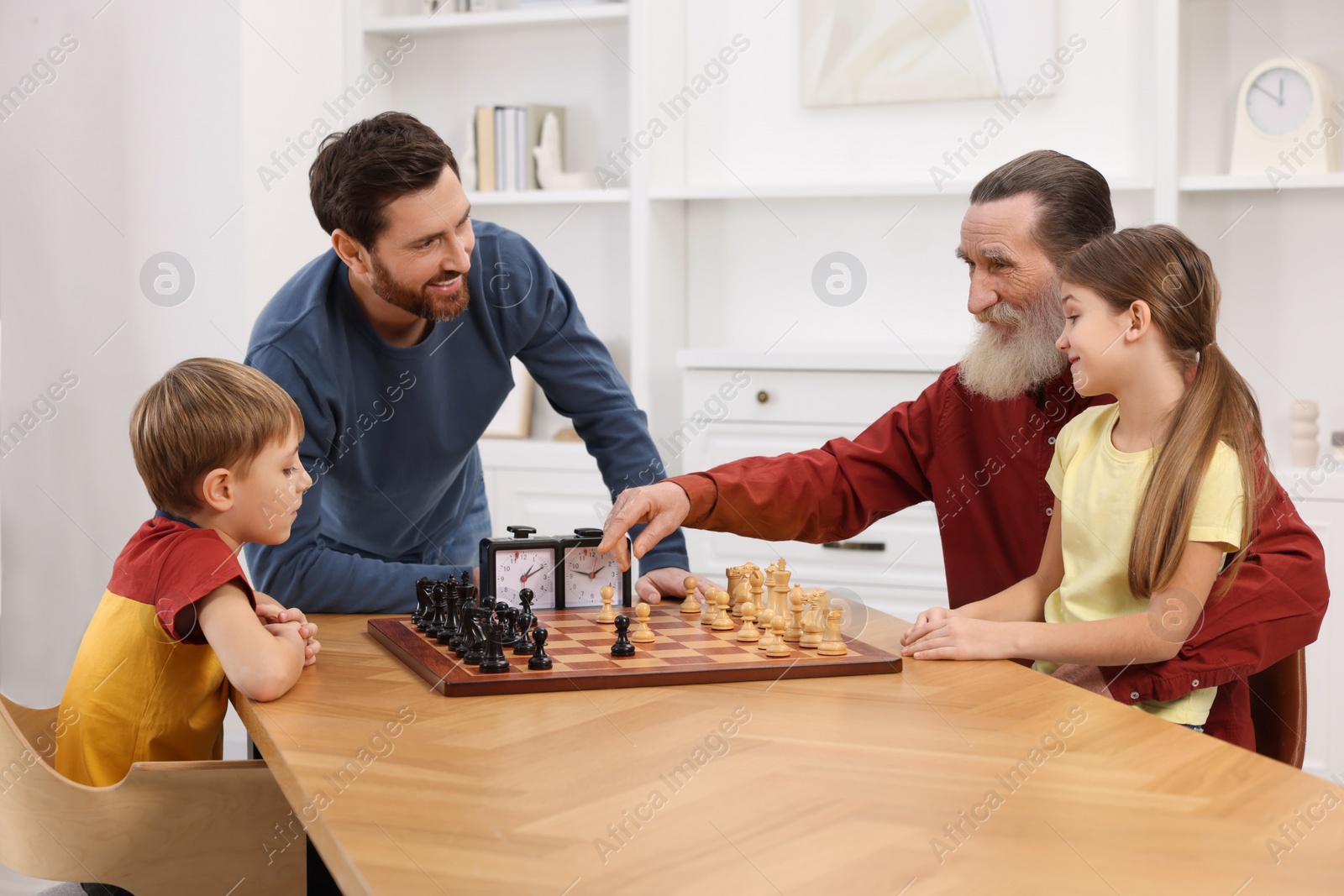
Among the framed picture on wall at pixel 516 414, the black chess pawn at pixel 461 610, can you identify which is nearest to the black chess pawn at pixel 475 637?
the black chess pawn at pixel 461 610

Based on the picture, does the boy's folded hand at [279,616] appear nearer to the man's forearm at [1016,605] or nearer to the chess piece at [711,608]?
the chess piece at [711,608]

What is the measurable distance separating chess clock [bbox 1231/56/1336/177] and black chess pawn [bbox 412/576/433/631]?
3060mm

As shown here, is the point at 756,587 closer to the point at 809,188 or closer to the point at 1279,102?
the point at 809,188

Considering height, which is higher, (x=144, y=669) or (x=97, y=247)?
(x=97, y=247)

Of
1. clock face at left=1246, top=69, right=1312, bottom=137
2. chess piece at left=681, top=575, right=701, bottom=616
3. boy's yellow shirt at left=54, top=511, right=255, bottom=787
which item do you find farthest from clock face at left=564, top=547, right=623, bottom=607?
clock face at left=1246, top=69, right=1312, bottom=137

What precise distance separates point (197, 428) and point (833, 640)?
0.93 meters

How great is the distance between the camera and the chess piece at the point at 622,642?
1.66m

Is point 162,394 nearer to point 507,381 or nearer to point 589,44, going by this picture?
point 507,381

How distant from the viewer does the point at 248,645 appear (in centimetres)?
153

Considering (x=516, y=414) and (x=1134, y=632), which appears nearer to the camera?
(x=1134, y=632)

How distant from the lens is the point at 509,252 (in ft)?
7.87

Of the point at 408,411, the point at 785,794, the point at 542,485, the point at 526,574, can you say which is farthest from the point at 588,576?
the point at 542,485

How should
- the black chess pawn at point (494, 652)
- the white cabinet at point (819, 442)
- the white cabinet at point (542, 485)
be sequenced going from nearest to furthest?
the black chess pawn at point (494, 652), the white cabinet at point (819, 442), the white cabinet at point (542, 485)

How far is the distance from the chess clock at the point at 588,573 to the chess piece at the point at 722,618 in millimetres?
180
